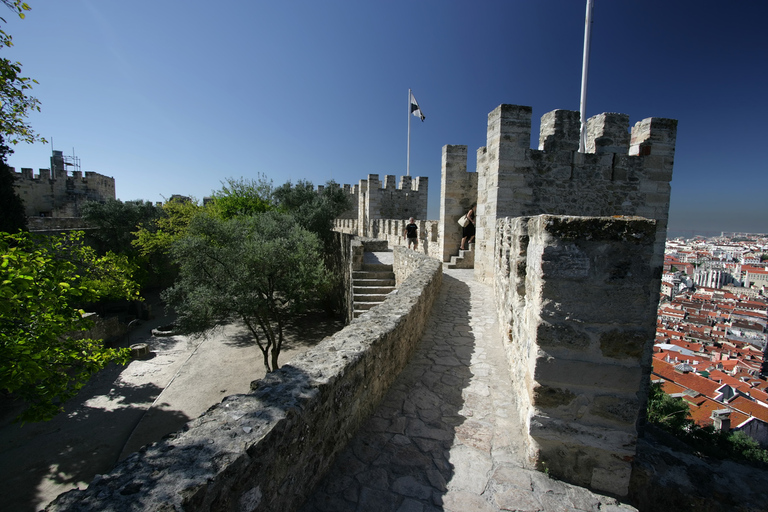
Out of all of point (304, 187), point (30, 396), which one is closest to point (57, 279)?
point (30, 396)

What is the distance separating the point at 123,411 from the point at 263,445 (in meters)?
10.3

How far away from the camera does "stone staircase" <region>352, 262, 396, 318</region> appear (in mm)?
10375

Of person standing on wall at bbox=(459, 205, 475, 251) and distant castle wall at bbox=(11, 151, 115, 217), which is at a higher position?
distant castle wall at bbox=(11, 151, 115, 217)

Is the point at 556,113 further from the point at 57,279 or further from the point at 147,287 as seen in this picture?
the point at 147,287

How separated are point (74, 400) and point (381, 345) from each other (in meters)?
11.3

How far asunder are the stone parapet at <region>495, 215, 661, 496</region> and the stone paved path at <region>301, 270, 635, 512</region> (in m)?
0.23

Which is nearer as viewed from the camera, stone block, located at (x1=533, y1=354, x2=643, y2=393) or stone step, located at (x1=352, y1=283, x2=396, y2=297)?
stone block, located at (x1=533, y1=354, x2=643, y2=393)

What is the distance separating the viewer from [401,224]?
15.6 meters

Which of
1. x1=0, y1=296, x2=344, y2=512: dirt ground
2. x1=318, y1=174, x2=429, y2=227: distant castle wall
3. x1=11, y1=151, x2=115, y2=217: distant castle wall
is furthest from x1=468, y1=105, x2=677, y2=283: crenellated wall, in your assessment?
x1=11, y1=151, x2=115, y2=217: distant castle wall

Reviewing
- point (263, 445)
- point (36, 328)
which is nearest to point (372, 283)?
point (36, 328)

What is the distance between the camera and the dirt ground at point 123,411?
6734 mm

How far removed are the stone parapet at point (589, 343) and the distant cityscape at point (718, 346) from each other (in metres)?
14.7

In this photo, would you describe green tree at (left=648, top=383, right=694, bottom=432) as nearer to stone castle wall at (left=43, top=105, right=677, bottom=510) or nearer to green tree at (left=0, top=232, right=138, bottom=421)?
stone castle wall at (left=43, top=105, right=677, bottom=510)

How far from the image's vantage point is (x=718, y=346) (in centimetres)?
3516
